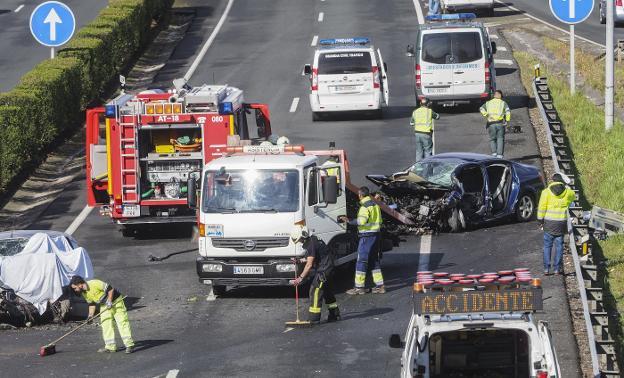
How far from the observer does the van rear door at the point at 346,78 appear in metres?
36.2

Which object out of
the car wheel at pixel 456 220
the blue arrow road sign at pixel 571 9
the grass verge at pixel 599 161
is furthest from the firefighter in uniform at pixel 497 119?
the car wheel at pixel 456 220

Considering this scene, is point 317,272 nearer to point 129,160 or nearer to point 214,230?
point 214,230

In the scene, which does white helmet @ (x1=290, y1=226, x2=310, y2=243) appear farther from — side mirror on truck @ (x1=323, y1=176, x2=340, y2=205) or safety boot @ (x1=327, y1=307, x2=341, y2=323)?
safety boot @ (x1=327, y1=307, x2=341, y2=323)

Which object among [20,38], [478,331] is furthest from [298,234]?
[20,38]

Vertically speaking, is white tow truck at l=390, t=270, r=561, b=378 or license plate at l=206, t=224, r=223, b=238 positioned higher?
white tow truck at l=390, t=270, r=561, b=378

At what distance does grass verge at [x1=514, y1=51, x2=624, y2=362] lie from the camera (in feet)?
74.4

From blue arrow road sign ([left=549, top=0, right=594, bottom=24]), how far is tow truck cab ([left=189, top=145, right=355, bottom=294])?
11953 millimetres

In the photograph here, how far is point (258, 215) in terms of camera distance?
21219 millimetres

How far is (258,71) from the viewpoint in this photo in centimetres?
4362

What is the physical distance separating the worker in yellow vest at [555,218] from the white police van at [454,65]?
14235 mm

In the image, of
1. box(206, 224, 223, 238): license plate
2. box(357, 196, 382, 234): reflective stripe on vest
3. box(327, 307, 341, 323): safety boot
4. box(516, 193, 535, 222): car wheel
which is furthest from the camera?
box(516, 193, 535, 222): car wheel

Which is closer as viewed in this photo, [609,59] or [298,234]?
[298,234]

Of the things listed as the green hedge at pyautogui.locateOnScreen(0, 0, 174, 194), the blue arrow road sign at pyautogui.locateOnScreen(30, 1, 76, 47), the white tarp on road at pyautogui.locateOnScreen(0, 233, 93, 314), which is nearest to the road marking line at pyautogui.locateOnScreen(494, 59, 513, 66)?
the green hedge at pyautogui.locateOnScreen(0, 0, 174, 194)

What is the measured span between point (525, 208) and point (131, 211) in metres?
7.73
